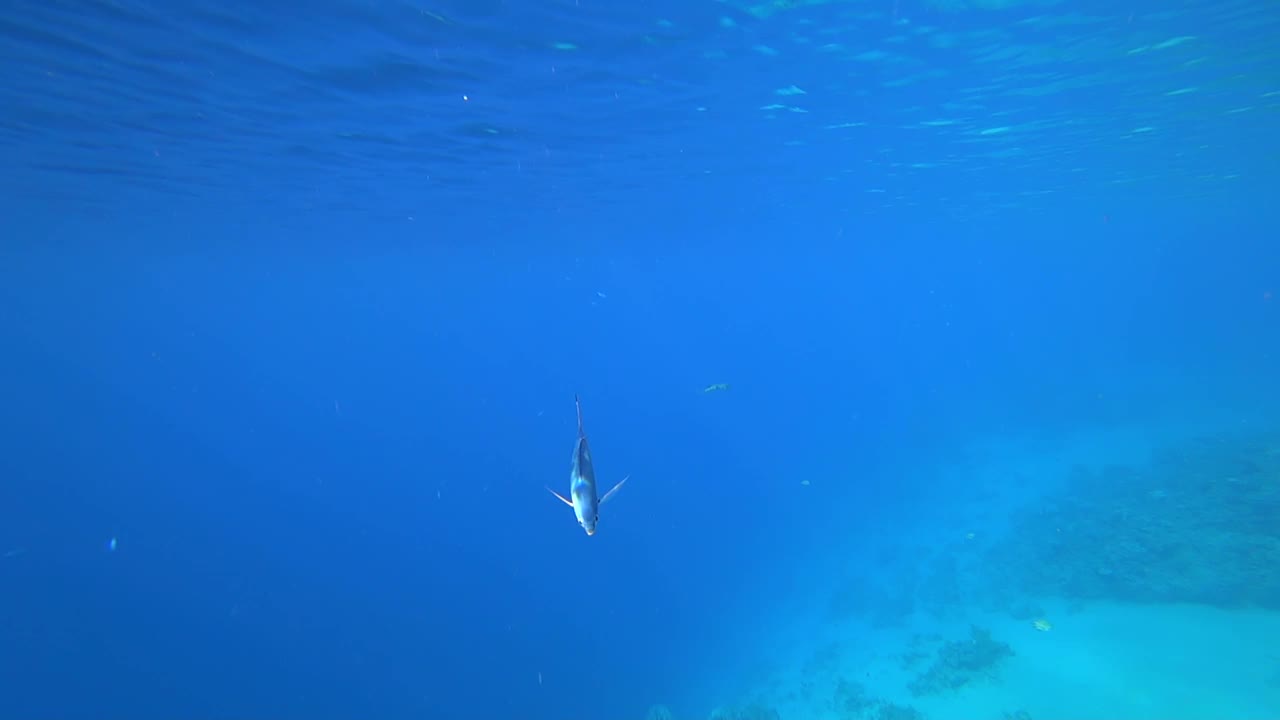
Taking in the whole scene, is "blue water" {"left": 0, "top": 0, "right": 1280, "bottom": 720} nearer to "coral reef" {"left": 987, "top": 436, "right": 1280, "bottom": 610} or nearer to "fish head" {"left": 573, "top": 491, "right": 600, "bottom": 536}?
"coral reef" {"left": 987, "top": 436, "right": 1280, "bottom": 610}

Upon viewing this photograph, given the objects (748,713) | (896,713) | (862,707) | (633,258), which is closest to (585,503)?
(896,713)

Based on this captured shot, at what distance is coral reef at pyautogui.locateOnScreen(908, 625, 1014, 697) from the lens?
48.3 feet

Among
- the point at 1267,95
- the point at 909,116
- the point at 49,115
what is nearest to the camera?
the point at 49,115

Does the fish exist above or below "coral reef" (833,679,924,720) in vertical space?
above

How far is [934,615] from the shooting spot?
1870cm

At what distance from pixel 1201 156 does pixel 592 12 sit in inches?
1166

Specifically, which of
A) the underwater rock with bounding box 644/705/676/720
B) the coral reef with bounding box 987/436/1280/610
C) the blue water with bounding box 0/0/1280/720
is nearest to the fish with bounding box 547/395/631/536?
the blue water with bounding box 0/0/1280/720

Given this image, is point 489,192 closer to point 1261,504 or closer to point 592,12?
point 592,12

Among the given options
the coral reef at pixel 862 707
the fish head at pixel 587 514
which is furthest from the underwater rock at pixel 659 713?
the fish head at pixel 587 514

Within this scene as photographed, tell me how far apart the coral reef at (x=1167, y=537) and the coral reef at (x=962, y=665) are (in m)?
3.38

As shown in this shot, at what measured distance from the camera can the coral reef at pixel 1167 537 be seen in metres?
15.2

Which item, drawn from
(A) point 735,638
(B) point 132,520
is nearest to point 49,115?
(A) point 735,638

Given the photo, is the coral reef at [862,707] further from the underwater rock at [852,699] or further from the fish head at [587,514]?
the fish head at [587,514]

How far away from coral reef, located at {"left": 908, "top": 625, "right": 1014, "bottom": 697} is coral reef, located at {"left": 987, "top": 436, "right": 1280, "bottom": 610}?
3.38 m
